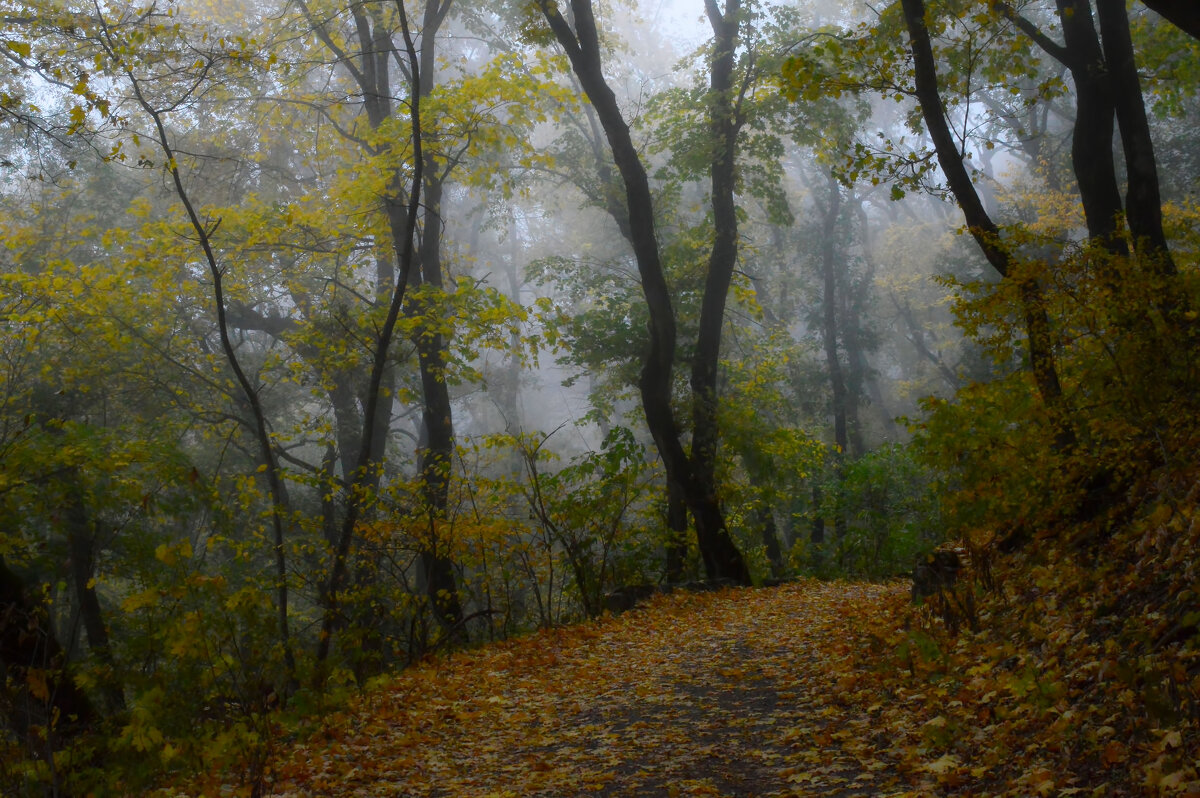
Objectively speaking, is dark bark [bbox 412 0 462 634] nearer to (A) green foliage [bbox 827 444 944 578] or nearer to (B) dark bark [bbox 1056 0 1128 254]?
(B) dark bark [bbox 1056 0 1128 254]

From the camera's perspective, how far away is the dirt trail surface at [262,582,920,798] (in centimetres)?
418

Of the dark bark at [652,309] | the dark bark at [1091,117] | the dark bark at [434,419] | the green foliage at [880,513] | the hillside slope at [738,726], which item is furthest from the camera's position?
the green foliage at [880,513]

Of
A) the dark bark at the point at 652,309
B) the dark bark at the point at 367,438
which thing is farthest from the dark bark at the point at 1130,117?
the dark bark at the point at 367,438

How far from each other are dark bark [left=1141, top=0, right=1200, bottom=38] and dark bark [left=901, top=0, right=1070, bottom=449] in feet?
5.14

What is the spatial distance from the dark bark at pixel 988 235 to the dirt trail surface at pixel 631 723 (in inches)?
77.9

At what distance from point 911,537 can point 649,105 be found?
819 centimetres

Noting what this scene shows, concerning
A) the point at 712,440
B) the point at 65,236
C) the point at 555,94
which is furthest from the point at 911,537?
the point at 65,236

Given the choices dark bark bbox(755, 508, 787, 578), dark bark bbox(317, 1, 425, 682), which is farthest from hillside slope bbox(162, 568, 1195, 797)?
dark bark bbox(755, 508, 787, 578)

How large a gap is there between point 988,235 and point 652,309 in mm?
5998

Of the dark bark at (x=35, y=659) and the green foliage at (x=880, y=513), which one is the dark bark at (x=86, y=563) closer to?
the dark bark at (x=35, y=659)

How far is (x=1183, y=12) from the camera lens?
190 inches

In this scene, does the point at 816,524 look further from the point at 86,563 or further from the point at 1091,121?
the point at 86,563

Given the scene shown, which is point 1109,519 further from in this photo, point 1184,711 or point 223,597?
point 223,597

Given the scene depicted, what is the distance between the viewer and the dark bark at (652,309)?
11.3 metres
